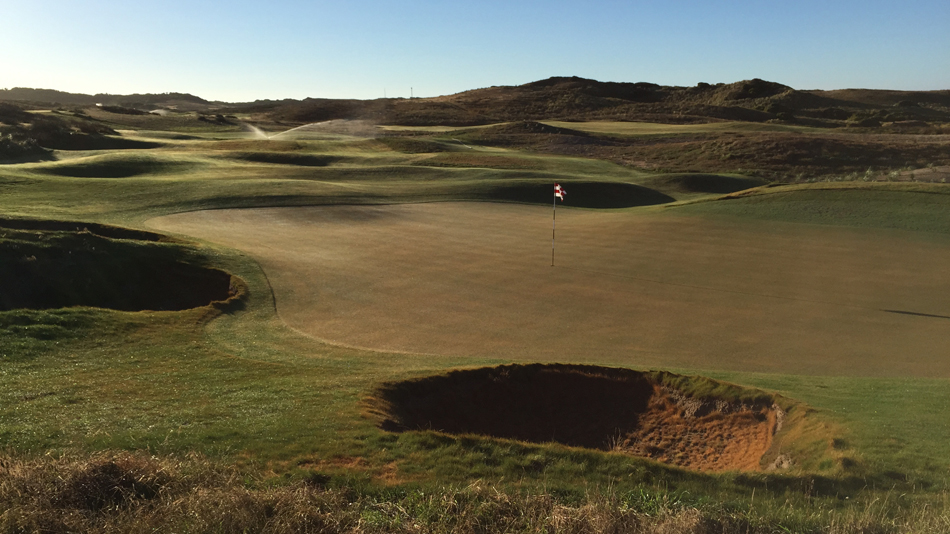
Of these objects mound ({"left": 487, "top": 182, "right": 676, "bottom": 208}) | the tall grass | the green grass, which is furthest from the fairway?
mound ({"left": 487, "top": 182, "right": 676, "bottom": 208})

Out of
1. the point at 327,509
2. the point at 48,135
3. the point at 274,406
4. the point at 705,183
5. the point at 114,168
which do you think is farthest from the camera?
the point at 48,135

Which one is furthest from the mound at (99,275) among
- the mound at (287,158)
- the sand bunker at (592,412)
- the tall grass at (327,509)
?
the mound at (287,158)

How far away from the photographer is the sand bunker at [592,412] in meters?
9.34

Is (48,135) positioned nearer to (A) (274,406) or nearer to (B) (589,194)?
(B) (589,194)

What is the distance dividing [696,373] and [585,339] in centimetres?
257

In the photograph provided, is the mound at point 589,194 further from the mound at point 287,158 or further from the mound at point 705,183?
the mound at point 287,158

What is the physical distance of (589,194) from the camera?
120ft

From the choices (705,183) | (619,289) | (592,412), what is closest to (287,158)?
(705,183)

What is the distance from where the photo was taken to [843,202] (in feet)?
87.5

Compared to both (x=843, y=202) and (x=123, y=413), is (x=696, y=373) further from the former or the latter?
(x=843, y=202)

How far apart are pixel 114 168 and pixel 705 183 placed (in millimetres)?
33933

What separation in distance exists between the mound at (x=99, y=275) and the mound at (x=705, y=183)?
3006cm

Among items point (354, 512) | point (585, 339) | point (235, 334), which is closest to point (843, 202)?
point (585, 339)

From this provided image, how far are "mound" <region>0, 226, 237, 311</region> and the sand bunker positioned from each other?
813 cm
